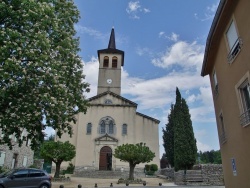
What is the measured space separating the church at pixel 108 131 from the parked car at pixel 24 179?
904 inches

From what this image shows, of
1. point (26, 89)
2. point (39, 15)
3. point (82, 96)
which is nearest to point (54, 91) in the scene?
point (26, 89)

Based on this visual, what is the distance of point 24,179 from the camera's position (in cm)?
1427

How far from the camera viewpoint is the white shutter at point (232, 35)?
9125 millimetres

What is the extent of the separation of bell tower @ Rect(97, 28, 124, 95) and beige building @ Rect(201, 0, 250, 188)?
113 feet

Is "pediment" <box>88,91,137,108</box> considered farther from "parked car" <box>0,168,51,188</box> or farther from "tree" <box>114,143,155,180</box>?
"parked car" <box>0,168,51,188</box>

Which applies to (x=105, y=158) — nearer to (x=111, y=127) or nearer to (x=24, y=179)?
(x=111, y=127)

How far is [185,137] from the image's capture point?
27.6 m

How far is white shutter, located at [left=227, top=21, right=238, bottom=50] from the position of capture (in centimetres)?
912

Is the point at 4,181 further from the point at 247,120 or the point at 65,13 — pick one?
the point at 247,120

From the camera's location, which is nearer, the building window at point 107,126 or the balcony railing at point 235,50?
the balcony railing at point 235,50

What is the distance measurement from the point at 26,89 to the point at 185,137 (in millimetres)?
20984

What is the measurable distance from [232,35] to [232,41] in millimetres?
237

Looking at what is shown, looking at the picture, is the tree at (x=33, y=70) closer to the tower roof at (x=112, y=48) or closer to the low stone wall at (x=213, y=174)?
the low stone wall at (x=213, y=174)

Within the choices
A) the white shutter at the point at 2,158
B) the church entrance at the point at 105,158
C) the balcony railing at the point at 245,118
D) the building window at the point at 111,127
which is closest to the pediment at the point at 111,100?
the building window at the point at 111,127
